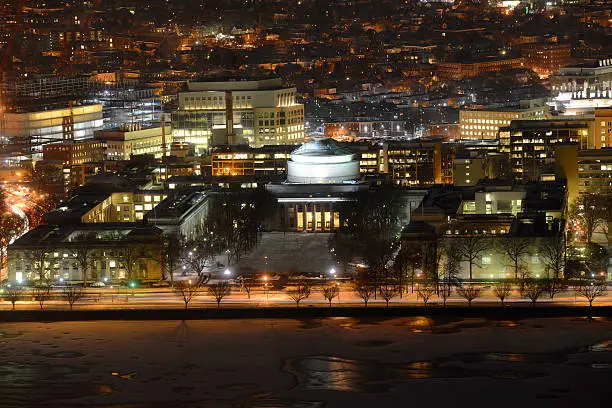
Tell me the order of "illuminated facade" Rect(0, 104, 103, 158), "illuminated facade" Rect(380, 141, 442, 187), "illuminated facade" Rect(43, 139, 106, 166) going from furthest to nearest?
1. "illuminated facade" Rect(0, 104, 103, 158)
2. "illuminated facade" Rect(43, 139, 106, 166)
3. "illuminated facade" Rect(380, 141, 442, 187)

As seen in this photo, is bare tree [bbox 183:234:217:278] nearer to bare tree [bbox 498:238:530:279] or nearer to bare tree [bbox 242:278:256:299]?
bare tree [bbox 242:278:256:299]

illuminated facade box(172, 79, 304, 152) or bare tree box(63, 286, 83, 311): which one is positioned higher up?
illuminated facade box(172, 79, 304, 152)

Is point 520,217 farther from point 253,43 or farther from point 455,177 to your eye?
point 253,43

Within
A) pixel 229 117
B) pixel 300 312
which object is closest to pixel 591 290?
pixel 300 312

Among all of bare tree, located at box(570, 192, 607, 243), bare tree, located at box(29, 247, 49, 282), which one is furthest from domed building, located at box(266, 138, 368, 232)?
bare tree, located at box(29, 247, 49, 282)

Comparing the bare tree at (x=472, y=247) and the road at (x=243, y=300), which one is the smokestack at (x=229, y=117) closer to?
the bare tree at (x=472, y=247)

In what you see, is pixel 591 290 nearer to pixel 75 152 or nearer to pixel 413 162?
pixel 413 162

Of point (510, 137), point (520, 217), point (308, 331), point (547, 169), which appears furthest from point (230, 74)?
point (308, 331)
